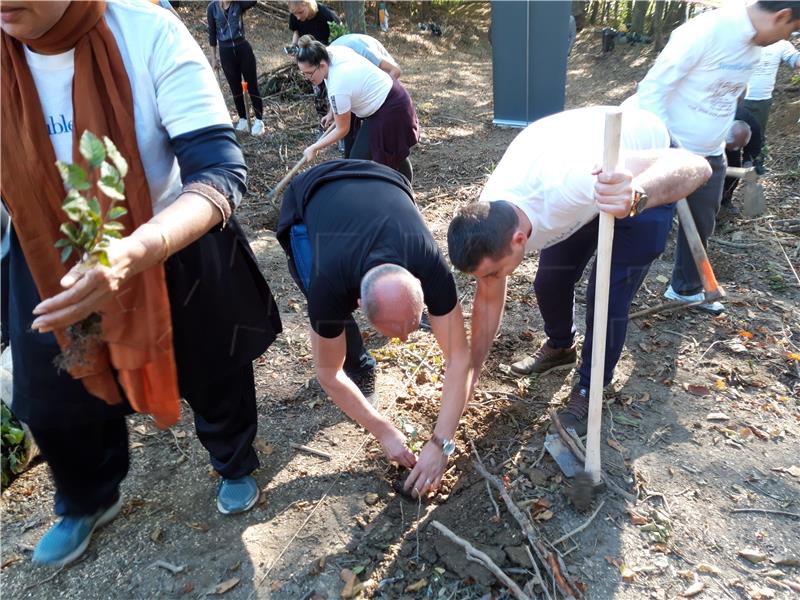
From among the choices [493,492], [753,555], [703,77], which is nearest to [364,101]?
[703,77]

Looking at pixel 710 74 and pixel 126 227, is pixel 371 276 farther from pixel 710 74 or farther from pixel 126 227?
pixel 710 74

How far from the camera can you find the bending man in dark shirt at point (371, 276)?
→ 1788 millimetres

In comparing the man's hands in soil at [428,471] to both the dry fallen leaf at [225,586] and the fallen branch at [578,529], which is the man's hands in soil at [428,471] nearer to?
the fallen branch at [578,529]

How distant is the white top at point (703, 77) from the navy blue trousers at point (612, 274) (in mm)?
960

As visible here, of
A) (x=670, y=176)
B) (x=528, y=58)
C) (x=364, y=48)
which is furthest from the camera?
Result: (x=528, y=58)

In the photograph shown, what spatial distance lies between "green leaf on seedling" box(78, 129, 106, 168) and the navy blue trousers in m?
1.83

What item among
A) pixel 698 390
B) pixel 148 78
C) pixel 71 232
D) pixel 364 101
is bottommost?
pixel 698 390

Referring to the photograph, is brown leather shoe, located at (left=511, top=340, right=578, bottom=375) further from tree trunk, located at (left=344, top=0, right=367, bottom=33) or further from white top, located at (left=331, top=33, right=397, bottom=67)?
tree trunk, located at (left=344, top=0, right=367, bottom=33)

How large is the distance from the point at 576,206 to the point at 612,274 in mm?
399

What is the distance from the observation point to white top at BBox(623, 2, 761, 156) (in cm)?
293

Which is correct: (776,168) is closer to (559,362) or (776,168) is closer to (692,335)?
(692,335)

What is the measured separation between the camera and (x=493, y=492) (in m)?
2.37

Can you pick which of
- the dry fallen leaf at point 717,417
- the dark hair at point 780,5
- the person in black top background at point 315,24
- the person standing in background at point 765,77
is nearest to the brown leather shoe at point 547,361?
the dry fallen leaf at point 717,417

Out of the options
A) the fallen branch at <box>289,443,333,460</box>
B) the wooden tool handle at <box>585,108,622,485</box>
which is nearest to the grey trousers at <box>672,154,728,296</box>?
the wooden tool handle at <box>585,108,622,485</box>
